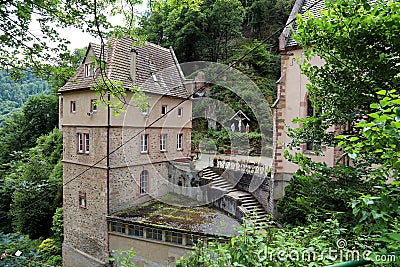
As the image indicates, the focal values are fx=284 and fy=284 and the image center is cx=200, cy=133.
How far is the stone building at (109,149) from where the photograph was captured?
1438 centimetres

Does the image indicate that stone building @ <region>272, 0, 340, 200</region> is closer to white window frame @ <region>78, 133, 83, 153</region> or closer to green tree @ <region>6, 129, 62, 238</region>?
white window frame @ <region>78, 133, 83, 153</region>

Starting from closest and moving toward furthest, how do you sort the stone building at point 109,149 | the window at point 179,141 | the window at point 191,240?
the window at point 191,240 → the stone building at point 109,149 → the window at point 179,141

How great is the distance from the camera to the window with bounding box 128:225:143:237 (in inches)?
489

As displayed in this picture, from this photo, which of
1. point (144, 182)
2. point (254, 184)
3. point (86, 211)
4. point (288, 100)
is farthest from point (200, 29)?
point (86, 211)

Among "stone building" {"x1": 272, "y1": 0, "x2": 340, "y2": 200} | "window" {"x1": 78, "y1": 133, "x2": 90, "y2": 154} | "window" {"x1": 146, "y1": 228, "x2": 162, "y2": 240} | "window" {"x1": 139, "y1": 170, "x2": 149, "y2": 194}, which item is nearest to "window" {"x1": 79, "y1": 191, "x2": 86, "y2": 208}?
"window" {"x1": 78, "y1": 133, "x2": 90, "y2": 154}

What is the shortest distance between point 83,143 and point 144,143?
10.6ft

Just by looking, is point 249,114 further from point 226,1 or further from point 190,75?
point 226,1

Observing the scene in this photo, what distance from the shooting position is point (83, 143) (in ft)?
50.5

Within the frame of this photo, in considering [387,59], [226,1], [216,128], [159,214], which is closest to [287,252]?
[387,59]

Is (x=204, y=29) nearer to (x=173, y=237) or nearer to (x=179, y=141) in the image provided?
(x=179, y=141)

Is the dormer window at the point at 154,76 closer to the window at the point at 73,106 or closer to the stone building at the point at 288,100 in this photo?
the window at the point at 73,106

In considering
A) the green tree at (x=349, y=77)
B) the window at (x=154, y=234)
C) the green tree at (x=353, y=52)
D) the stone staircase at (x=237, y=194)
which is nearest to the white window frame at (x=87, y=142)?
the window at (x=154, y=234)

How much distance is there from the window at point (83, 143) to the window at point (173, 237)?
264 inches

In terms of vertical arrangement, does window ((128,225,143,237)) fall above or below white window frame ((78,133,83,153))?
below
